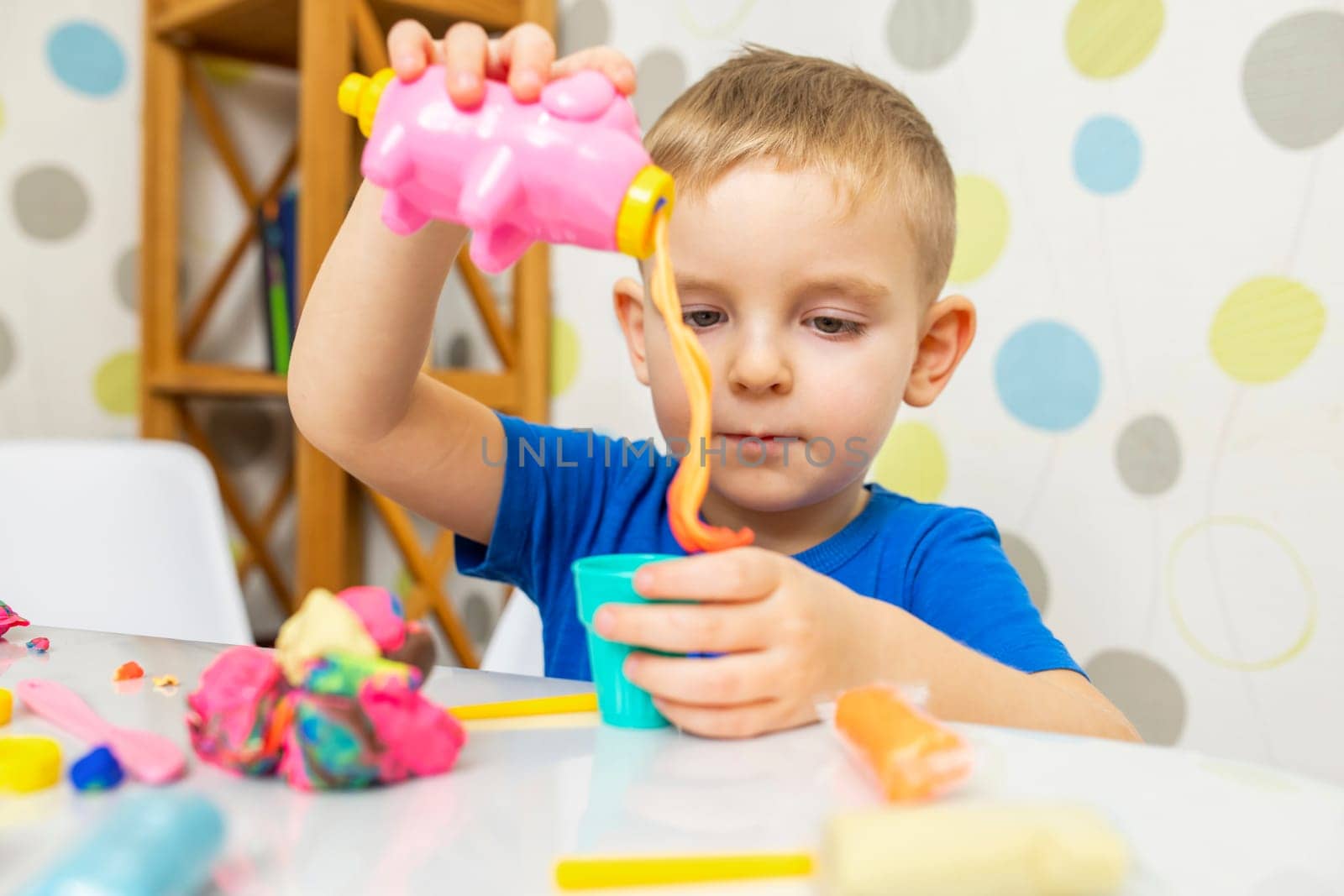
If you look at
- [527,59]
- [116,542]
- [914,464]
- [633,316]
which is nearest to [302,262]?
[116,542]

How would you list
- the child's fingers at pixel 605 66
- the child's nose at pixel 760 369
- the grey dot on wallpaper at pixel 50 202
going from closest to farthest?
the child's fingers at pixel 605 66, the child's nose at pixel 760 369, the grey dot on wallpaper at pixel 50 202

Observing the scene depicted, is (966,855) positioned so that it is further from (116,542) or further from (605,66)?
(116,542)

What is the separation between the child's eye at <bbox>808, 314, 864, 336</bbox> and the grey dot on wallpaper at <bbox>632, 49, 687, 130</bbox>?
0.77 metres

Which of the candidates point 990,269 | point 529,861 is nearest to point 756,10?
point 990,269

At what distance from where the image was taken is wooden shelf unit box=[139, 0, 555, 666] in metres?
1.39

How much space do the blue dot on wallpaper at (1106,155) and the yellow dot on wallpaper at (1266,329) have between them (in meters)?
0.16

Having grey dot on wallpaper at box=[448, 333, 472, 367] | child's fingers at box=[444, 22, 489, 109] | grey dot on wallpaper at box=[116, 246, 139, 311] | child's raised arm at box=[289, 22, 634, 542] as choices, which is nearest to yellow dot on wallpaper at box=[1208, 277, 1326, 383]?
child's raised arm at box=[289, 22, 634, 542]

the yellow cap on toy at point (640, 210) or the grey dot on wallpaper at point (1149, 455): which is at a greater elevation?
the yellow cap on toy at point (640, 210)

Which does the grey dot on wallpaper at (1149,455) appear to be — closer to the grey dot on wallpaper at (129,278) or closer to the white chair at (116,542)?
the white chair at (116,542)

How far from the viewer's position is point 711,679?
41cm

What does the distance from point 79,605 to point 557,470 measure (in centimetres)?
51

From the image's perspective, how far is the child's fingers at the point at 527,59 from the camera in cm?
42

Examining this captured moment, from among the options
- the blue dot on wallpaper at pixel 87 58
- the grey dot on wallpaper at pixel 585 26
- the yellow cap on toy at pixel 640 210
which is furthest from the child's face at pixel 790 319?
the blue dot on wallpaper at pixel 87 58

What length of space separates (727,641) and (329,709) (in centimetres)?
15
